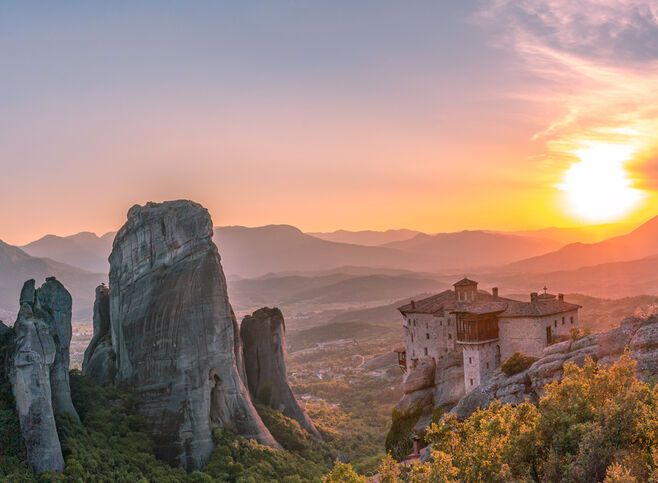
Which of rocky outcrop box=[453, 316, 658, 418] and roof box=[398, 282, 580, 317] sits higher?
roof box=[398, 282, 580, 317]

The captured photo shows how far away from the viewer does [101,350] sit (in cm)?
6328

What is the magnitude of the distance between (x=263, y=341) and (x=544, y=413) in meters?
44.6

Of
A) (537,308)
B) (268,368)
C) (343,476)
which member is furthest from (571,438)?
(268,368)

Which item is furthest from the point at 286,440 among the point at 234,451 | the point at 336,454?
the point at 234,451

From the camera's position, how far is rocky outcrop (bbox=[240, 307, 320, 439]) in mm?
69250

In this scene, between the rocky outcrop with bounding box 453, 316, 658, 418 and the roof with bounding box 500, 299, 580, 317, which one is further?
the roof with bounding box 500, 299, 580, 317

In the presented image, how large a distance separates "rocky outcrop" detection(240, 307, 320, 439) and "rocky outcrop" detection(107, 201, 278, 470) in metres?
6.74

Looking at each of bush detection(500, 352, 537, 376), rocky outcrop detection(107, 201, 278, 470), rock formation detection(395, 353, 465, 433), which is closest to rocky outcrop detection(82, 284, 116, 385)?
rocky outcrop detection(107, 201, 278, 470)

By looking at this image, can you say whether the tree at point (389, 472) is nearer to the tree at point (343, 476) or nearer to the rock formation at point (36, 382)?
the tree at point (343, 476)

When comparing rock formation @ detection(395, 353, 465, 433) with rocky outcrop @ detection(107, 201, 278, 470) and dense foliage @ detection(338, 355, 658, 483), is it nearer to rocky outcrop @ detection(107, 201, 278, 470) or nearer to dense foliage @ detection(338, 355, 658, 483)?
rocky outcrop @ detection(107, 201, 278, 470)

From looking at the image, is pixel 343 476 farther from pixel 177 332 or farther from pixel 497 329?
pixel 177 332

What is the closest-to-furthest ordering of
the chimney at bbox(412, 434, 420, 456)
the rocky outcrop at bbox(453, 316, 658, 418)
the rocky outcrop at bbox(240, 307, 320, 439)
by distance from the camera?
1. the rocky outcrop at bbox(453, 316, 658, 418)
2. the chimney at bbox(412, 434, 420, 456)
3. the rocky outcrop at bbox(240, 307, 320, 439)

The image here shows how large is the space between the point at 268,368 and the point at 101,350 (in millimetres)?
16160

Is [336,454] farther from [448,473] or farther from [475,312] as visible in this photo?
[448,473]
